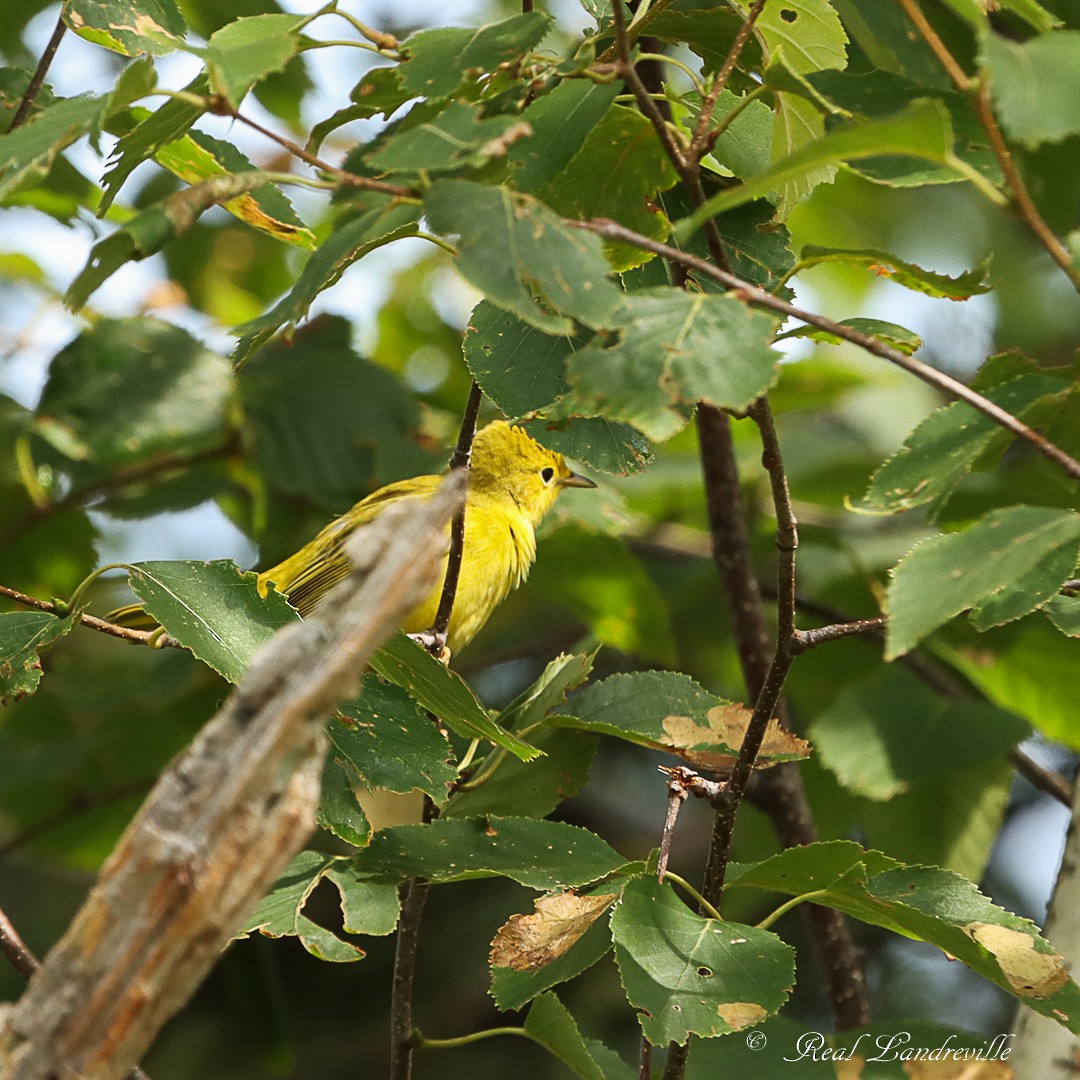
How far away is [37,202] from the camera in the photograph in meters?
2.91

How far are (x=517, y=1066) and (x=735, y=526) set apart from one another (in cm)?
206

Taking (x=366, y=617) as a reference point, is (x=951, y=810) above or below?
below

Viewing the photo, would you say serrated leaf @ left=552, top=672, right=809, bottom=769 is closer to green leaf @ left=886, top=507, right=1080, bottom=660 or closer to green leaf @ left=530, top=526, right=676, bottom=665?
green leaf @ left=886, top=507, right=1080, bottom=660

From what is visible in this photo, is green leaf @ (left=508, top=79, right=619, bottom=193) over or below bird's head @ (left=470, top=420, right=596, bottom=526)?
over

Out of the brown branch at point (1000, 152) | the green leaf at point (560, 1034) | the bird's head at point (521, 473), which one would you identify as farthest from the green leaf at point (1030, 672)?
the brown branch at point (1000, 152)

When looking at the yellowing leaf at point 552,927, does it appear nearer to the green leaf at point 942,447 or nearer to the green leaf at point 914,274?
the green leaf at point 942,447

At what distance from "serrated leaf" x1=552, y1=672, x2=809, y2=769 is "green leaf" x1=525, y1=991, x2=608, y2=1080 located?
375 mm

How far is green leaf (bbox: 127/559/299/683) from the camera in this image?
1.45m

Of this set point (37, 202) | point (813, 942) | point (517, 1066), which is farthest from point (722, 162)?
point (517, 1066)

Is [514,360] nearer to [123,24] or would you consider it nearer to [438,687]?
[438,687]

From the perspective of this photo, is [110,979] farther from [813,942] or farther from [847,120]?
[813,942]

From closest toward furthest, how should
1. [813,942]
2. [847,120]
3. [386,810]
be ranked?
1. [847,120]
2. [813,942]
3. [386,810]

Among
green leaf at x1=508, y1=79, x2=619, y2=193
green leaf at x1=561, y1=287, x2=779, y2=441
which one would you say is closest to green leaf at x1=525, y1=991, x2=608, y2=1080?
green leaf at x1=561, y1=287, x2=779, y2=441

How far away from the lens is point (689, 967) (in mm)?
1414
